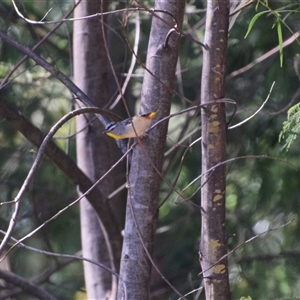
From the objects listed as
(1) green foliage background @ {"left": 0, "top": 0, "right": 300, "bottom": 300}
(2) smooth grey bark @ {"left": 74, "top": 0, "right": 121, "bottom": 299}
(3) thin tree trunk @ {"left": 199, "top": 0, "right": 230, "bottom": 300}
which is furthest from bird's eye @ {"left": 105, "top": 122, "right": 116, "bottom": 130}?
(1) green foliage background @ {"left": 0, "top": 0, "right": 300, "bottom": 300}

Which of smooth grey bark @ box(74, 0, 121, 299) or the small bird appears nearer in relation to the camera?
the small bird

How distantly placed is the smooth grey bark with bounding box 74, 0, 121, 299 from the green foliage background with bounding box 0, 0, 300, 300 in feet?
0.76

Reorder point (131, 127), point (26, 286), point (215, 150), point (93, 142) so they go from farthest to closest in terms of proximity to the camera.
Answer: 1. point (93, 142)
2. point (26, 286)
3. point (131, 127)
4. point (215, 150)

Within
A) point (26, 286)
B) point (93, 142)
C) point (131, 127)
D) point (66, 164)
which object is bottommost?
point (26, 286)

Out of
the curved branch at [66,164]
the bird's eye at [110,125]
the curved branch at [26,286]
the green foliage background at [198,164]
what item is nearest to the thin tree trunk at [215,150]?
the bird's eye at [110,125]

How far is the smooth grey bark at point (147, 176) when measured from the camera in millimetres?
1855

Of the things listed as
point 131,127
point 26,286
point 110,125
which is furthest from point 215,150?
point 26,286

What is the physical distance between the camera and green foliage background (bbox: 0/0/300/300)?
3.31 m

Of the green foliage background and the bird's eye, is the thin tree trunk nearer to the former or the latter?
the bird's eye

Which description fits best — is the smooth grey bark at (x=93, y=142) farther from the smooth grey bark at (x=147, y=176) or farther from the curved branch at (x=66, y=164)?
the smooth grey bark at (x=147, y=176)

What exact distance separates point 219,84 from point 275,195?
193 cm

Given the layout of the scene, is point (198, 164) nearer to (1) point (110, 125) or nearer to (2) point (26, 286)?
(2) point (26, 286)

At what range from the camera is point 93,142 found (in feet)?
9.61

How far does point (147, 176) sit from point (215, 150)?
0.92ft
